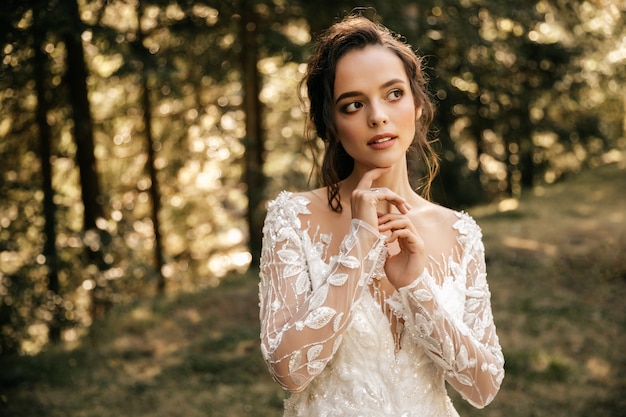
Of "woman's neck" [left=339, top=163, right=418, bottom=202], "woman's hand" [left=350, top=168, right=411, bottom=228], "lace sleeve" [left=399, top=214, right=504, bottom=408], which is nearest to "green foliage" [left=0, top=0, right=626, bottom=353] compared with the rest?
"woman's neck" [left=339, top=163, right=418, bottom=202]

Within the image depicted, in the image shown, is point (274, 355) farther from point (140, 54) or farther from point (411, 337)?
point (140, 54)

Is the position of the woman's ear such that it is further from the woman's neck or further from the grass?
the grass

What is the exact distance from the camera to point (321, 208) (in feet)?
7.76

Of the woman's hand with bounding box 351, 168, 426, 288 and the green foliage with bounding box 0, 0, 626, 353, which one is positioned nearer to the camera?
the woman's hand with bounding box 351, 168, 426, 288

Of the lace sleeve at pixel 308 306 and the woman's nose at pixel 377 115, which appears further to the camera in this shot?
the woman's nose at pixel 377 115

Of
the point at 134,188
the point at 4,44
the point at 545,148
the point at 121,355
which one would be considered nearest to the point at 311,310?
the point at 4,44

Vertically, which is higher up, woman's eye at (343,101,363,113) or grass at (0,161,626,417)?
woman's eye at (343,101,363,113)

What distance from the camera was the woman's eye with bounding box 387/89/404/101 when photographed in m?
2.19

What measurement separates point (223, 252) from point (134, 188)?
8.83 feet

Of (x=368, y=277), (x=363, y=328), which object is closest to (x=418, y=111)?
(x=368, y=277)

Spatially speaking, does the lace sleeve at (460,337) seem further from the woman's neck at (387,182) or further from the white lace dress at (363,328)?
the woman's neck at (387,182)

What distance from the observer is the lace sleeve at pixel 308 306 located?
6.50ft

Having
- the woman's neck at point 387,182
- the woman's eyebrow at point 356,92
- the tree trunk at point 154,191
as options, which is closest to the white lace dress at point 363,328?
the woman's neck at point 387,182

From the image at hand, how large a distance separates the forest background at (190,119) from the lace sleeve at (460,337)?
0.67 metres
